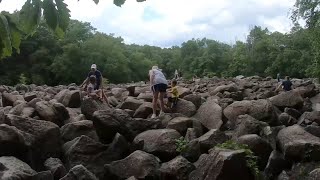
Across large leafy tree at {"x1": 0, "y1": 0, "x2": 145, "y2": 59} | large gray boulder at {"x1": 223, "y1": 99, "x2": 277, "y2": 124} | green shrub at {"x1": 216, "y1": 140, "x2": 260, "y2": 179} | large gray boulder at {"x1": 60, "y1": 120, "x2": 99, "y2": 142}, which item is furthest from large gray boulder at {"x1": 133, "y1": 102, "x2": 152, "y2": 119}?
large leafy tree at {"x1": 0, "y1": 0, "x2": 145, "y2": 59}

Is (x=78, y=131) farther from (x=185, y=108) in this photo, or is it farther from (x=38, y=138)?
(x=185, y=108)

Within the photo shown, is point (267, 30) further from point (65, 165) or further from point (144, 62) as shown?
point (65, 165)

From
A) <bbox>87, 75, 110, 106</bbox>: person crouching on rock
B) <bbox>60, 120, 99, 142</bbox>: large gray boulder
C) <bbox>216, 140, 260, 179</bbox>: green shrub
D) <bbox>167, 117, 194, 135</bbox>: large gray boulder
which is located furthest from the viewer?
<bbox>87, 75, 110, 106</bbox>: person crouching on rock

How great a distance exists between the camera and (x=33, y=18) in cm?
217

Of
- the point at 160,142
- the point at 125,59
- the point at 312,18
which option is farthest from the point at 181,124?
the point at 125,59

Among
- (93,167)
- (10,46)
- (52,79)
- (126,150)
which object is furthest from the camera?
(52,79)

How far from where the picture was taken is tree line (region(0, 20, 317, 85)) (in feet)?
183

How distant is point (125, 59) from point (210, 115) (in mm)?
65030

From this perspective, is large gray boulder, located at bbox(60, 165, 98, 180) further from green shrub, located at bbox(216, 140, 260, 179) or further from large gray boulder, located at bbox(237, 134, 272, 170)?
large gray boulder, located at bbox(237, 134, 272, 170)

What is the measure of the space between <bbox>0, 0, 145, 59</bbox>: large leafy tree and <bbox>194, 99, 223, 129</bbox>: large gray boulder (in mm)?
7396

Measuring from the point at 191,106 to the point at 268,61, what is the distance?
6231cm

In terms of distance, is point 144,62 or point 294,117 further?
point 144,62

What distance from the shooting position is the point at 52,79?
59.5 m

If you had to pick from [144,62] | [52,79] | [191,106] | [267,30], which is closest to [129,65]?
[144,62]
